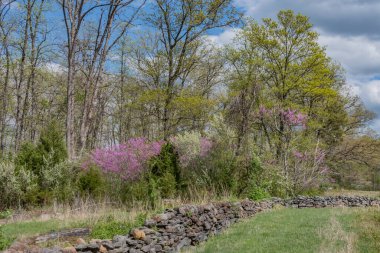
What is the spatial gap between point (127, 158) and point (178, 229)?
6.81m

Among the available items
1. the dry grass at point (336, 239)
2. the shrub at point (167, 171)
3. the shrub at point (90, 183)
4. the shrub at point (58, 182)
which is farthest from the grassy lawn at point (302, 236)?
the shrub at point (58, 182)

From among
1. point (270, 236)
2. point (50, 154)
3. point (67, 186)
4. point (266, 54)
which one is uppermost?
point (266, 54)

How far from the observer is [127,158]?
15.0m

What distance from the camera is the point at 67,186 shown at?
47.8 feet

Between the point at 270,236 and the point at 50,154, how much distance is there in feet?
33.3

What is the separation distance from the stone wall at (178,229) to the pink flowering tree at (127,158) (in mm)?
4659

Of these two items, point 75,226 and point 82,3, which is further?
point 82,3

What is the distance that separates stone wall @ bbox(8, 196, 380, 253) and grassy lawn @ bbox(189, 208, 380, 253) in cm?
44

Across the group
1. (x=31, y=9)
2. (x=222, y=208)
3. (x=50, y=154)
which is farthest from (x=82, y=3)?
(x=222, y=208)

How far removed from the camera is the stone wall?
686 cm

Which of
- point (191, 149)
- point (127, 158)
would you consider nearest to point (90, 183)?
point (127, 158)

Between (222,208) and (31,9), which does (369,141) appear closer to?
(222,208)

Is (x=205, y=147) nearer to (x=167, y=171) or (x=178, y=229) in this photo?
(x=167, y=171)

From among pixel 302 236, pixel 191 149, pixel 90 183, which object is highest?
pixel 191 149
